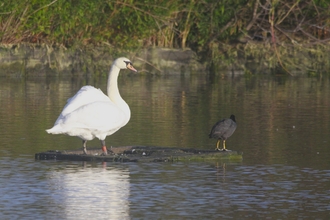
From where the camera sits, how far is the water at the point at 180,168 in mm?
8695

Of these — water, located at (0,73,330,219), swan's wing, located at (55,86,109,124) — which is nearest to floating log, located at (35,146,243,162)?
water, located at (0,73,330,219)

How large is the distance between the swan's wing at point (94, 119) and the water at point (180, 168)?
0.45 metres

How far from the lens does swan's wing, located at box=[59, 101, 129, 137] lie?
11.6 m

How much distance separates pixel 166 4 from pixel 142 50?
5.33ft

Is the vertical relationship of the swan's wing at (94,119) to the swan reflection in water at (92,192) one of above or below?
above

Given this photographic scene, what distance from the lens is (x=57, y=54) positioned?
2930 cm

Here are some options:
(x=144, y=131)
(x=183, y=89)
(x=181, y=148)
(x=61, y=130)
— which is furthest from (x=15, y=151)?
(x=183, y=89)

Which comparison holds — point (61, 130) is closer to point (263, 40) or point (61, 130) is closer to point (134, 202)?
point (134, 202)

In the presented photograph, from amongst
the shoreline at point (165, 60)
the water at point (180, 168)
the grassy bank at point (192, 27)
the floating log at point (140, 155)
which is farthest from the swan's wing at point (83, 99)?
the grassy bank at point (192, 27)

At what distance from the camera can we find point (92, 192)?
9453mm

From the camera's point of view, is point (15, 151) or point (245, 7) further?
point (245, 7)

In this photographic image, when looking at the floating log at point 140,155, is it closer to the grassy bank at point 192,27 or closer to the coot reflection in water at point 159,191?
the coot reflection in water at point 159,191

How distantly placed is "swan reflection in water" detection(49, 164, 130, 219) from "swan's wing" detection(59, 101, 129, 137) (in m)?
0.71

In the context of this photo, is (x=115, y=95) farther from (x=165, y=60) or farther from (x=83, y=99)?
(x=165, y=60)
